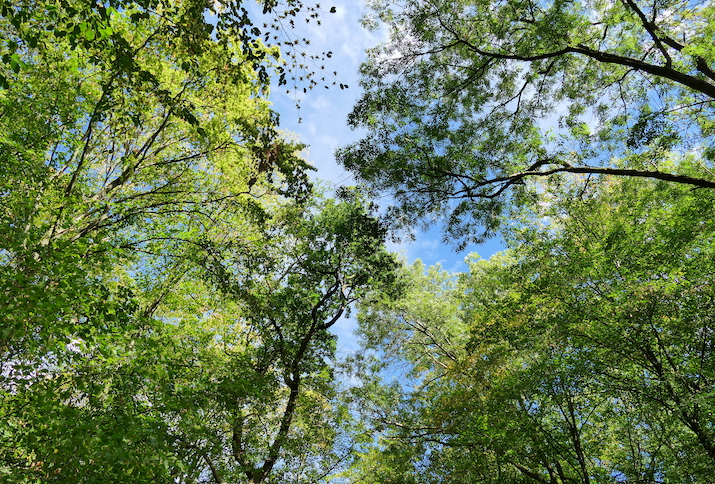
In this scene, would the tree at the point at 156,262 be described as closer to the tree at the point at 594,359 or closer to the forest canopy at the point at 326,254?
the forest canopy at the point at 326,254

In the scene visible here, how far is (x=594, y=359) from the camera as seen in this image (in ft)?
27.1

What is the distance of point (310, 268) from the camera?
11.8 meters

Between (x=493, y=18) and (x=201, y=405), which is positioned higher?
(x=493, y=18)

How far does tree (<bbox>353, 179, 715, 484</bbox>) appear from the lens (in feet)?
24.8

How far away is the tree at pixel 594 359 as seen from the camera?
298 inches

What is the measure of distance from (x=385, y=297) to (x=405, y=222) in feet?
17.2

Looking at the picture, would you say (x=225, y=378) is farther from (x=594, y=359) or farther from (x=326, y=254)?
(x=594, y=359)

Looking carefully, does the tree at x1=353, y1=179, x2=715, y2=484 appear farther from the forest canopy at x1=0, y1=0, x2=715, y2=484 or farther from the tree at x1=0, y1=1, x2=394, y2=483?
the tree at x1=0, y1=1, x2=394, y2=483

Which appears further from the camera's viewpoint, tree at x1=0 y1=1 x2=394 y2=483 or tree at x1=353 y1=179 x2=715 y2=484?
tree at x1=353 y1=179 x2=715 y2=484

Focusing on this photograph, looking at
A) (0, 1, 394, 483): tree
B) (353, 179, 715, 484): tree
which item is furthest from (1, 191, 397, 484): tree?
(353, 179, 715, 484): tree

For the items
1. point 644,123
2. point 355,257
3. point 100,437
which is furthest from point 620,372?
point 100,437

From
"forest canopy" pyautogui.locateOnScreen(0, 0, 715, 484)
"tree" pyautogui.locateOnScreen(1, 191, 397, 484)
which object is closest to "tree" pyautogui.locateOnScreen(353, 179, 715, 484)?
"forest canopy" pyautogui.locateOnScreen(0, 0, 715, 484)

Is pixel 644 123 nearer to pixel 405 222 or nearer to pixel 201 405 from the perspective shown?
pixel 405 222

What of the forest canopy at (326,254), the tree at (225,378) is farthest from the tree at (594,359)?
the tree at (225,378)
